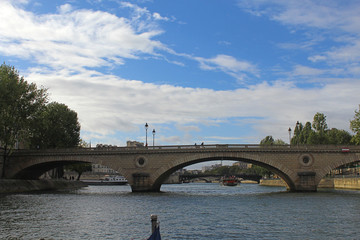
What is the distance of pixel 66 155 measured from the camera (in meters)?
64.6

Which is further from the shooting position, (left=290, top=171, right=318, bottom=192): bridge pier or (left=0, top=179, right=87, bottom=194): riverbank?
(left=290, top=171, right=318, bottom=192): bridge pier

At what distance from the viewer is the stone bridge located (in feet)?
194

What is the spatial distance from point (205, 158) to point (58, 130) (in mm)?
34499

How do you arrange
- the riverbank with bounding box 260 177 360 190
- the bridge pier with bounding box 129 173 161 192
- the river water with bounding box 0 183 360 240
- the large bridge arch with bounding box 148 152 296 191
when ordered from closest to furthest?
1. the river water with bounding box 0 183 360 240
2. the large bridge arch with bounding box 148 152 296 191
3. the bridge pier with bounding box 129 173 161 192
4. the riverbank with bounding box 260 177 360 190

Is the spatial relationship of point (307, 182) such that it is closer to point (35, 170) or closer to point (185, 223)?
point (185, 223)

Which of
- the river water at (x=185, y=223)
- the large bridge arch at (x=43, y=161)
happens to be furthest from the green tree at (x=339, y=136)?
the river water at (x=185, y=223)

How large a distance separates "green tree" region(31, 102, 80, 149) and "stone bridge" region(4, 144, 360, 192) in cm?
1338

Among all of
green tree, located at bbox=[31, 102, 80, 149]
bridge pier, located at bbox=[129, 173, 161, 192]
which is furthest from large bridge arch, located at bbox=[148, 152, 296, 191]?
green tree, located at bbox=[31, 102, 80, 149]

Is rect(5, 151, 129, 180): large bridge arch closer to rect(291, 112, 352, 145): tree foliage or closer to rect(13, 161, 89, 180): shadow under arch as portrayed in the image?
rect(13, 161, 89, 180): shadow under arch

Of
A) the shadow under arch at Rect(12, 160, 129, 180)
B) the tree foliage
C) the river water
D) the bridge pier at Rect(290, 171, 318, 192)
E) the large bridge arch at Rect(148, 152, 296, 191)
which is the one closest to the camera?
the river water

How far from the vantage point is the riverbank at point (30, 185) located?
188 ft

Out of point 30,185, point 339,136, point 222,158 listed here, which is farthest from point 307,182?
point 30,185

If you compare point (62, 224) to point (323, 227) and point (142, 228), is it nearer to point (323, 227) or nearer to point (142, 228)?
point (142, 228)

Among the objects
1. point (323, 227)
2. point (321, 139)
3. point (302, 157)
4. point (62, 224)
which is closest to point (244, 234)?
point (323, 227)
